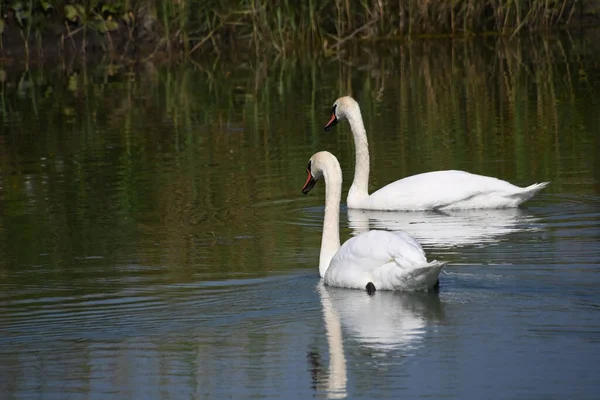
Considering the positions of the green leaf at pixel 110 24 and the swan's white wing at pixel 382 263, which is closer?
the swan's white wing at pixel 382 263

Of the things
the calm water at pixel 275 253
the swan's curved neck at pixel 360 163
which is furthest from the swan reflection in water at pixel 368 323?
the swan's curved neck at pixel 360 163

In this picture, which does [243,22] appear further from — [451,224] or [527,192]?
[451,224]

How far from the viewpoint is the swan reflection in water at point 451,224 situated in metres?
9.34

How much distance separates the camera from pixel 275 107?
726 inches

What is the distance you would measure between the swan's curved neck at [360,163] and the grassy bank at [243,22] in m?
13.0

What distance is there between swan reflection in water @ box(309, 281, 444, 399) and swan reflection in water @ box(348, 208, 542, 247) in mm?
1729

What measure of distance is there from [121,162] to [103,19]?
510 inches

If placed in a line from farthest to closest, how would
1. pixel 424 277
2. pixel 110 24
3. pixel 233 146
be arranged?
pixel 110 24 → pixel 233 146 → pixel 424 277

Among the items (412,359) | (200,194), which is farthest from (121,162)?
(412,359)

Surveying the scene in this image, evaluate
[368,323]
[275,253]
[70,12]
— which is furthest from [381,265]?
[70,12]

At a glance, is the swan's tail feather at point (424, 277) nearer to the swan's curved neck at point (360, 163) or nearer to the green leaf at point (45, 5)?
the swan's curved neck at point (360, 163)

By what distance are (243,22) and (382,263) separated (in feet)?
64.1

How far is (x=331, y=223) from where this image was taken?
8.35 meters

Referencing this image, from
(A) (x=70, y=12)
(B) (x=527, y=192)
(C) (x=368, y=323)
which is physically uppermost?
(A) (x=70, y=12)
